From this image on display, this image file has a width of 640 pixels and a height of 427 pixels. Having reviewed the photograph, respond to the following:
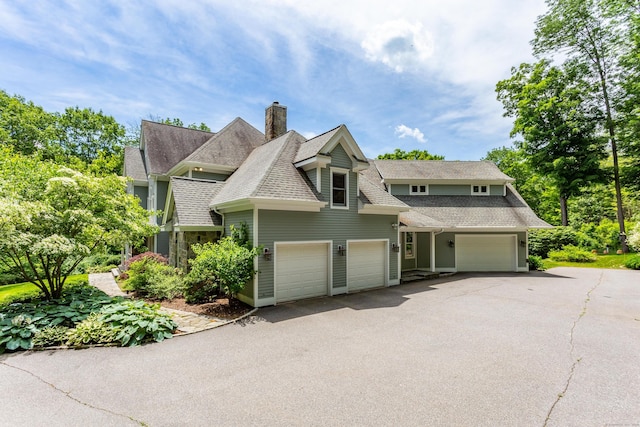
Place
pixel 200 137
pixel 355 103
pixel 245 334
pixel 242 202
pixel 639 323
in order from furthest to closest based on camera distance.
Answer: pixel 200 137 → pixel 355 103 → pixel 242 202 → pixel 639 323 → pixel 245 334

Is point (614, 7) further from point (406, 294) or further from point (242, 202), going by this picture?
point (242, 202)

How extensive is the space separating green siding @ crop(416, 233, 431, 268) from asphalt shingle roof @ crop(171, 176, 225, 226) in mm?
12147

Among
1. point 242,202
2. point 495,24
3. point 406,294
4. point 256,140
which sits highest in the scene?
point 495,24

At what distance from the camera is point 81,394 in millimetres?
4523

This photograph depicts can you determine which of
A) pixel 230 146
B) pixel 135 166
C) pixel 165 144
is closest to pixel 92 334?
pixel 230 146

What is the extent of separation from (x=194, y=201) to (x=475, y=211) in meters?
16.7

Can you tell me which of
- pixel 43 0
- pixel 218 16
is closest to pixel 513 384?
pixel 218 16

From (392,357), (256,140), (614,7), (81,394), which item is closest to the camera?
(81,394)

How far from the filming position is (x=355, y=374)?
17.0ft

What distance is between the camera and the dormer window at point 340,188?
11.5 metres

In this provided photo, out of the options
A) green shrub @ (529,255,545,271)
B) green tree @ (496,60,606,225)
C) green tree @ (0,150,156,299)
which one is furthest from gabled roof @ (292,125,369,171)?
green tree @ (496,60,606,225)

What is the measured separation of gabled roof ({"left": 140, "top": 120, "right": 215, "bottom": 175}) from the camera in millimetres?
17625

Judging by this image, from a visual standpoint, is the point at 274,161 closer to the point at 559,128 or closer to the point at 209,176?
the point at 209,176

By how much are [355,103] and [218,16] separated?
945cm
